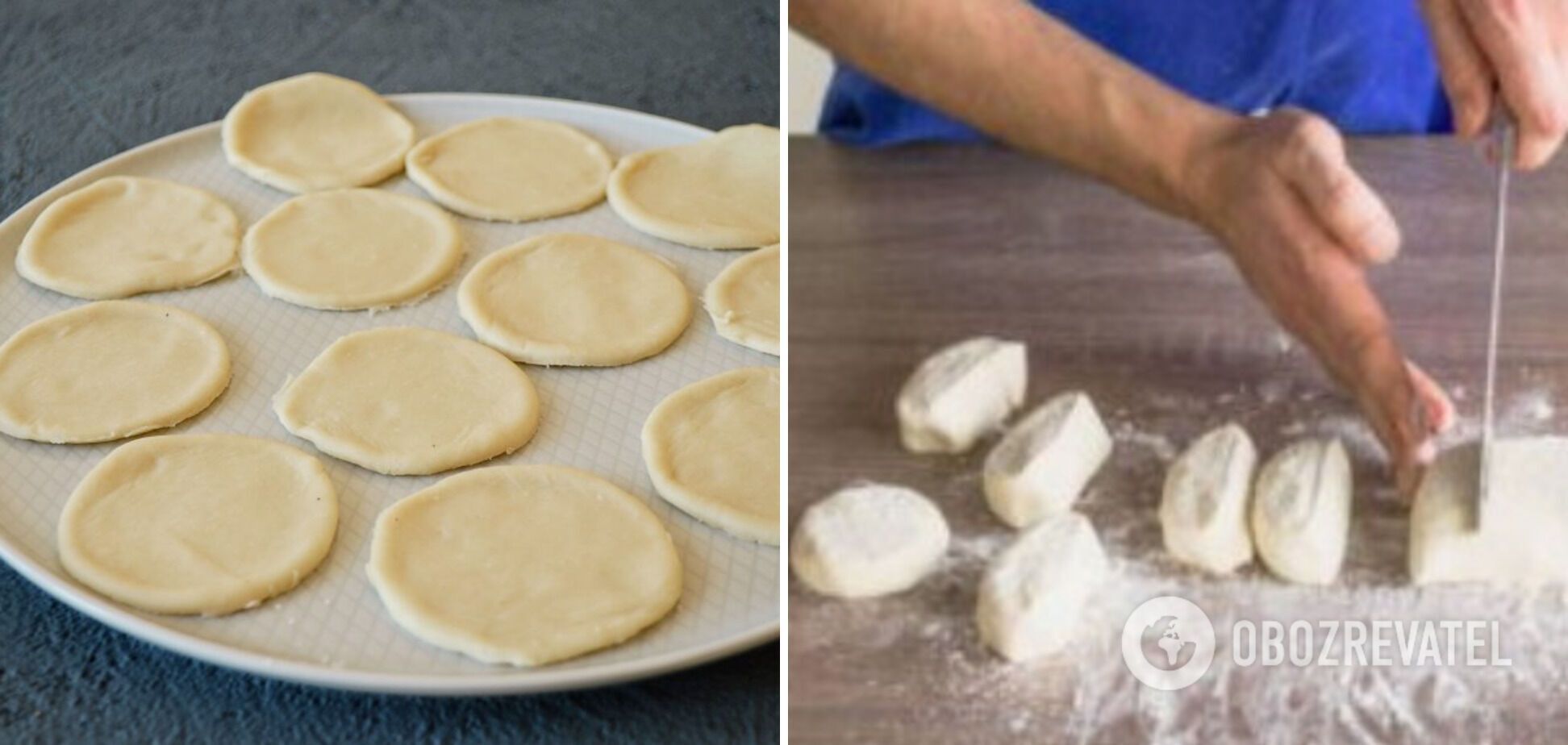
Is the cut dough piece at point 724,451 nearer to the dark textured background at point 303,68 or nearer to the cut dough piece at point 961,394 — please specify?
the dark textured background at point 303,68

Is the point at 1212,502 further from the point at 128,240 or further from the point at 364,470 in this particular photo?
the point at 128,240

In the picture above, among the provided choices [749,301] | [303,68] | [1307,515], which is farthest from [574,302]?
[1307,515]

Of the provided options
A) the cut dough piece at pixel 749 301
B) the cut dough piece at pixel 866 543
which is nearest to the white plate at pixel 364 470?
the cut dough piece at pixel 749 301

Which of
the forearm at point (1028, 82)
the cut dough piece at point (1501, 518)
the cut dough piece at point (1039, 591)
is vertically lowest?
the cut dough piece at point (1039, 591)

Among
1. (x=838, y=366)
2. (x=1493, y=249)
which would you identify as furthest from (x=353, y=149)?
(x=1493, y=249)

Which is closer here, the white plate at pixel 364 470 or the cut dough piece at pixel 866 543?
the cut dough piece at pixel 866 543

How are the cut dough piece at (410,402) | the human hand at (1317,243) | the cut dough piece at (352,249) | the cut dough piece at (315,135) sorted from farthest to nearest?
the cut dough piece at (315,135) → the cut dough piece at (352,249) → the cut dough piece at (410,402) → the human hand at (1317,243)

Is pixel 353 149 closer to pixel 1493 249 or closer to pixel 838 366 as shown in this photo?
pixel 838 366
